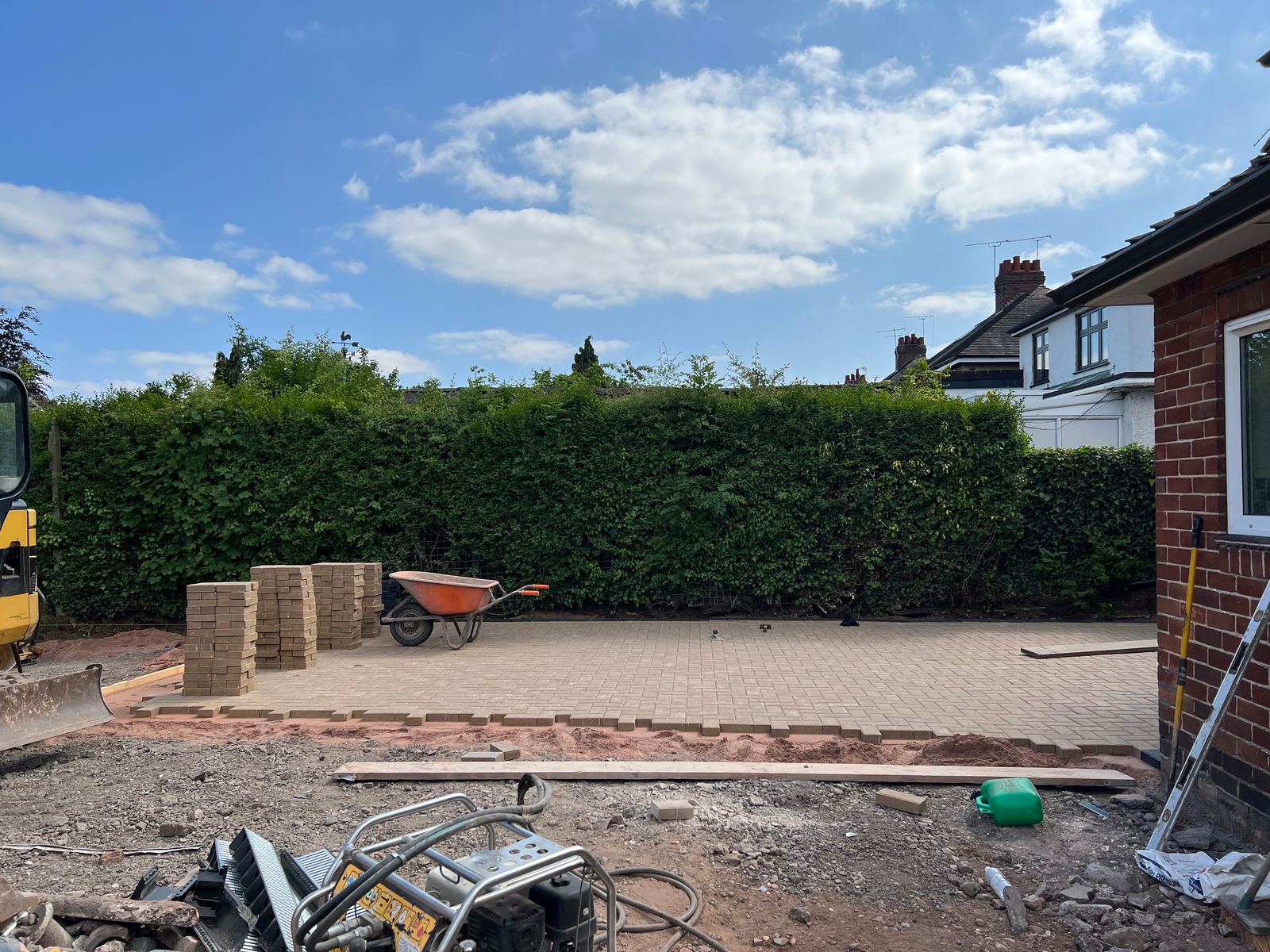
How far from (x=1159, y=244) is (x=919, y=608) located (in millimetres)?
7794

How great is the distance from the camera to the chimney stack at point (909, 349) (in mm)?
28016

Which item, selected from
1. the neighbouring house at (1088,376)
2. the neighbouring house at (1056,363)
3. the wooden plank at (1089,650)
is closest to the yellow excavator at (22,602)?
the wooden plank at (1089,650)

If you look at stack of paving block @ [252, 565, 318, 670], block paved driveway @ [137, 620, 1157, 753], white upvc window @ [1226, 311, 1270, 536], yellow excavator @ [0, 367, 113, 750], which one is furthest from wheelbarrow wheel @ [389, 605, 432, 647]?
white upvc window @ [1226, 311, 1270, 536]

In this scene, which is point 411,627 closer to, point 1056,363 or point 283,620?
point 283,620

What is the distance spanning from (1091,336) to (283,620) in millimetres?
23171

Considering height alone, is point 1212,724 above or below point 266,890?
above

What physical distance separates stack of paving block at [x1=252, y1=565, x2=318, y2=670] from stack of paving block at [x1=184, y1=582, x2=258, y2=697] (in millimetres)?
1067

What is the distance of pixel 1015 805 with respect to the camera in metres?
4.34

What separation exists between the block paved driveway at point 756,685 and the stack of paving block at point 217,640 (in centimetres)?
18

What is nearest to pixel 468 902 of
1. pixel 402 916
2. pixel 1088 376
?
pixel 402 916

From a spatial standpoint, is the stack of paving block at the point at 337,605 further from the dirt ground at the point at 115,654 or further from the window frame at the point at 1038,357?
the window frame at the point at 1038,357

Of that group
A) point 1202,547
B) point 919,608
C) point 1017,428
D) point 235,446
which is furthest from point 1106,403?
point 235,446

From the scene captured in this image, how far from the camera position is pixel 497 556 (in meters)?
11.7

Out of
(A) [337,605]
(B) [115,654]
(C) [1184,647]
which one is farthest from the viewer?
(B) [115,654]
